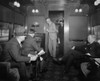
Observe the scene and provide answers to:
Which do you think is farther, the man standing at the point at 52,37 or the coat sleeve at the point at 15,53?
the man standing at the point at 52,37

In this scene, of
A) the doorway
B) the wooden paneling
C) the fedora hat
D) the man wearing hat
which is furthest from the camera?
the doorway

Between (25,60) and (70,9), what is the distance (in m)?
4.76

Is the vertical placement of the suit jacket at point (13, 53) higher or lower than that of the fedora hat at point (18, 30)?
lower

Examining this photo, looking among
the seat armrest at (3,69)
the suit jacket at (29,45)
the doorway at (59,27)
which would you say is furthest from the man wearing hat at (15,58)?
the doorway at (59,27)

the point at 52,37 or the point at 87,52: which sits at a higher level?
the point at 52,37

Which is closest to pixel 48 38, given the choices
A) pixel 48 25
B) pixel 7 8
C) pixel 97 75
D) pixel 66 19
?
pixel 48 25

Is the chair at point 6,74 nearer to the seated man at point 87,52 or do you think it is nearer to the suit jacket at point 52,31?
the seated man at point 87,52

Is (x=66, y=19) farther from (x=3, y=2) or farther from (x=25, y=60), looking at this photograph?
(x=25, y=60)

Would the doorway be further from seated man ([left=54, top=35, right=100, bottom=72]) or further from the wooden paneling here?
seated man ([left=54, top=35, right=100, bottom=72])

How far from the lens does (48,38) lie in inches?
263

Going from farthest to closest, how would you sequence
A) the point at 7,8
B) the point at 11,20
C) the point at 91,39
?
the point at 11,20 → the point at 7,8 → the point at 91,39

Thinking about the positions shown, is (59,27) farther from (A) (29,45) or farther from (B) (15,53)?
(B) (15,53)

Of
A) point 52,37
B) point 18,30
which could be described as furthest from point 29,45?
point 52,37

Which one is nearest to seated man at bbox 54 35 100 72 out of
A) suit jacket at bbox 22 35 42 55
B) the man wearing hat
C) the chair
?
suit jacket at bbox 22 35 42 55
